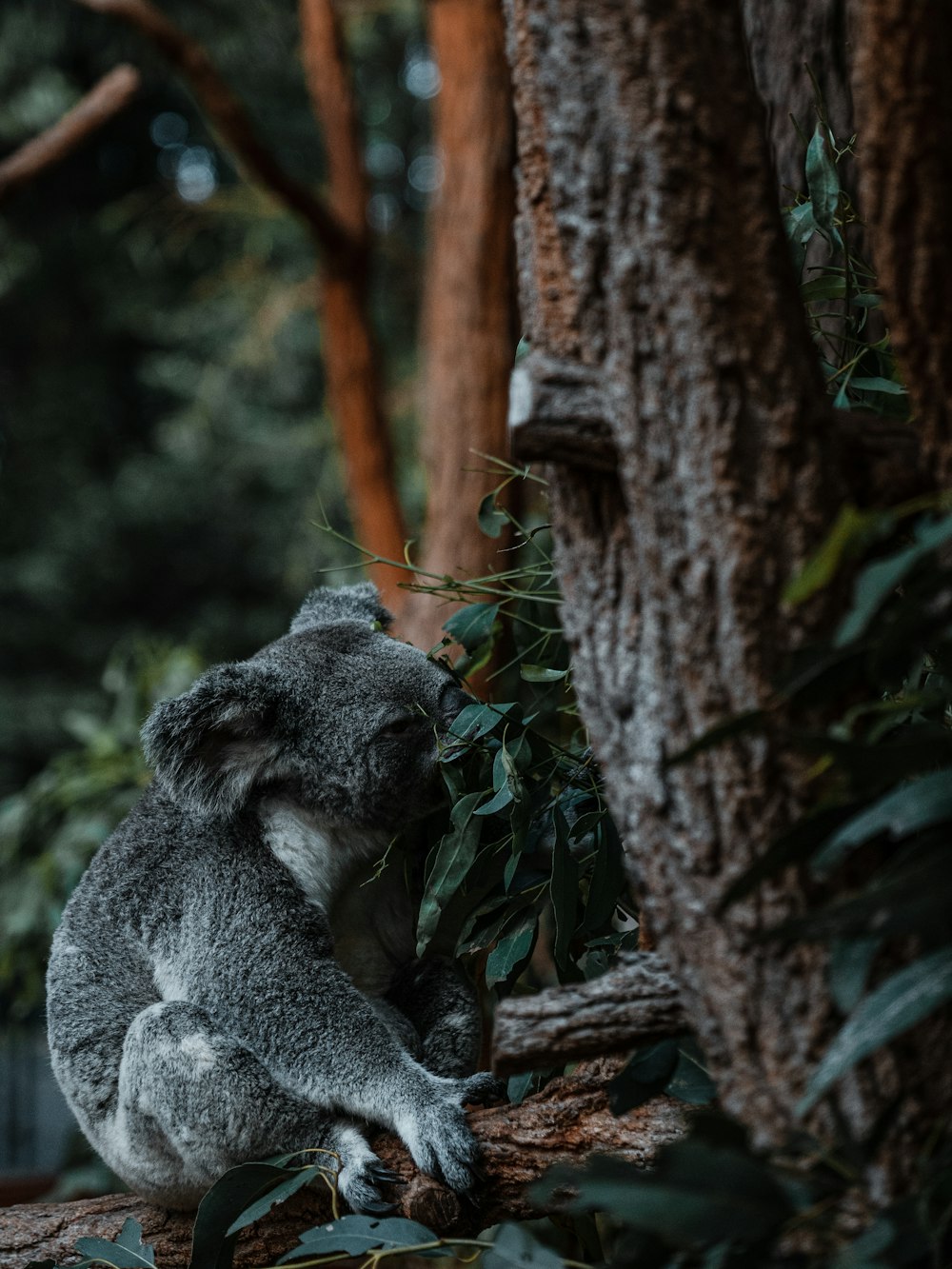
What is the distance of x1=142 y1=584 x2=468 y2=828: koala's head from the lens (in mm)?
2098

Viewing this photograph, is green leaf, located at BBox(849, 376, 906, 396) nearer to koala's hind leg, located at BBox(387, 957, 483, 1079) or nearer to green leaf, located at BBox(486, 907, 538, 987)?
green leaf, located at BBox(486, 907, 538, 987)

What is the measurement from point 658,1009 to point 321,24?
17.7 ft

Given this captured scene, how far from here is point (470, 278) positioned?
14.4 ft

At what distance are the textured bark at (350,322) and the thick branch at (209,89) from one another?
571mm

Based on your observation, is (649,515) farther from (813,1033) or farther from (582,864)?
(582,864)

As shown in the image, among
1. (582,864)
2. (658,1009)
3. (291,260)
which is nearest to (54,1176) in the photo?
(582,864)

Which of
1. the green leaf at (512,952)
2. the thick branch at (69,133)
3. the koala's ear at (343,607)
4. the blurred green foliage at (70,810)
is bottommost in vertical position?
the blurred green foliage at (70,810)

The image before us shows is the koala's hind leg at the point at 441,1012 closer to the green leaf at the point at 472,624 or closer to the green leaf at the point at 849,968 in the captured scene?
the green leaf at the point at 472,624

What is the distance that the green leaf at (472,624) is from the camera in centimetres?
196

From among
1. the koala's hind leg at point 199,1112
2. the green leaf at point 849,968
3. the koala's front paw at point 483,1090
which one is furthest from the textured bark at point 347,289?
the green leaf at point 849,968

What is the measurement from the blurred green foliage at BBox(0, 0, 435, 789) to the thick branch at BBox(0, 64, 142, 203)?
5333mm

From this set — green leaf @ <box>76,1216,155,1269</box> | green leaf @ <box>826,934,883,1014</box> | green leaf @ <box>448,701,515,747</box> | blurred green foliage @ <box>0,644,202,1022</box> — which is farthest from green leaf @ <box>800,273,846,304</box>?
blurred green foliage @ <box>0,644,202,1022</box>

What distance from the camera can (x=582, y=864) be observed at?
199 cm

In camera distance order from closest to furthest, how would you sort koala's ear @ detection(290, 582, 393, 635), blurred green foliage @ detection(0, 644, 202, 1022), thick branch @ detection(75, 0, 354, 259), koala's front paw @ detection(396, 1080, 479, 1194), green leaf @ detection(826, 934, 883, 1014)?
green leaf @ detection(826, 934, 883, 1014) < koala's front paw @ detection(396, 1080, 479, 1194) < koala's ear @ detection(290, 582, 393, 635) < blurred green foliage @ detection(0, 644, 202, 1022) < thick branch @ detection(75, 0, 354, 259)
